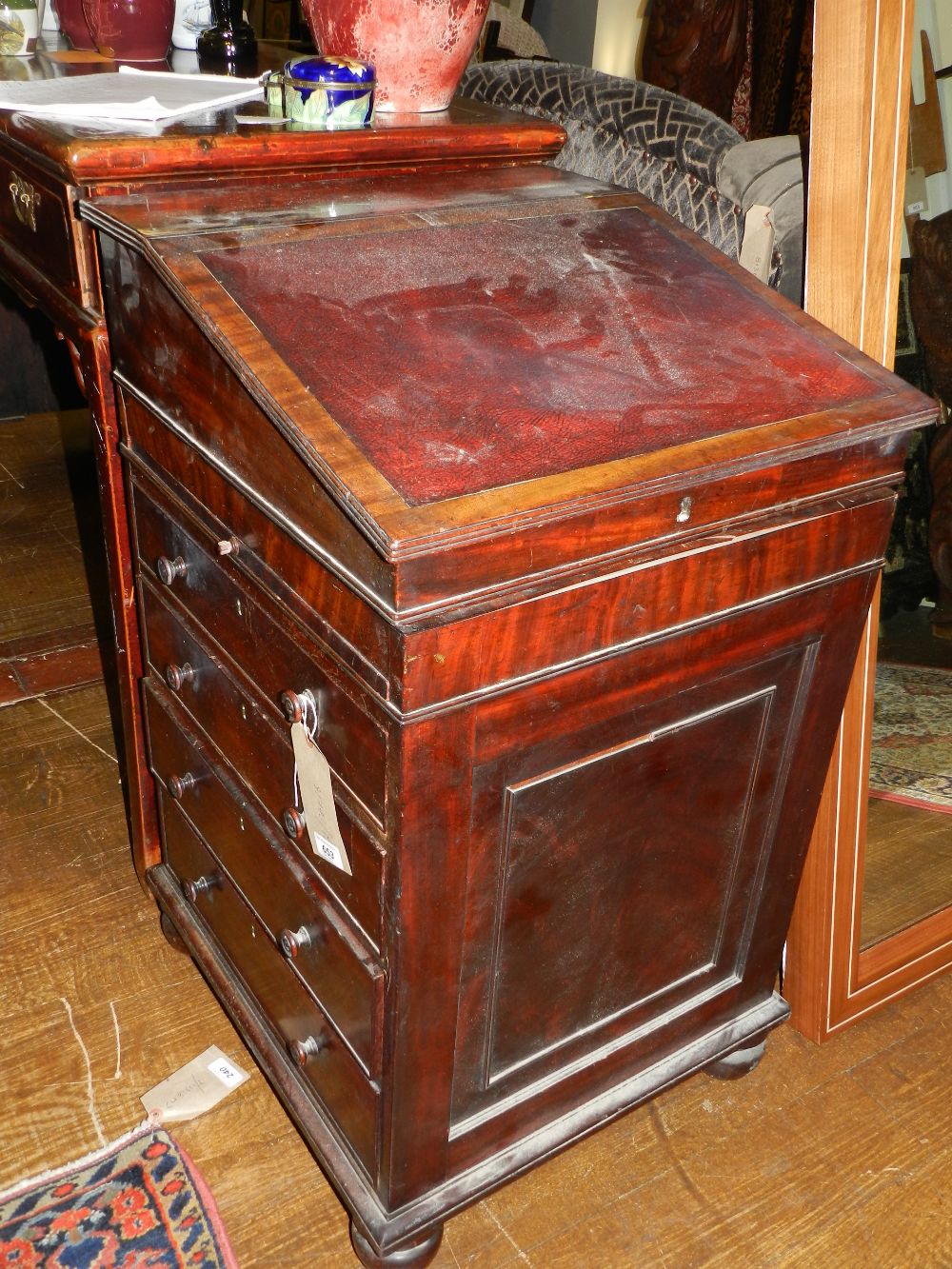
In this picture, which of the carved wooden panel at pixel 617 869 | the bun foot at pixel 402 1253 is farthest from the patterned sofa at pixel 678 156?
the bun foot at pixel 402 1253

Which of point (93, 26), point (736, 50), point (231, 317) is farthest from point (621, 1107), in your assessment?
point (736, 50)

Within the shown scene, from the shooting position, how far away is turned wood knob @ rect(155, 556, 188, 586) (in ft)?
4.90

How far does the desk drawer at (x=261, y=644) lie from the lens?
1.14 m

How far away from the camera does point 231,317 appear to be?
3.70 feet

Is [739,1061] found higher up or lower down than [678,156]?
lower down

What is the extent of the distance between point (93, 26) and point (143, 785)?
1397 millimetres

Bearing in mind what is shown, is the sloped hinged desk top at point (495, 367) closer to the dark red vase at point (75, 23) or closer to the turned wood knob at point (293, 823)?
the turned wood knob at point (293, 823)

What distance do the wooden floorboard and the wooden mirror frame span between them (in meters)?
0.23

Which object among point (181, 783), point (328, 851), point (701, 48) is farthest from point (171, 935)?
point (701, 48)

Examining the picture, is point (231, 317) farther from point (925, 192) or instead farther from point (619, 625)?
point (925, 192)

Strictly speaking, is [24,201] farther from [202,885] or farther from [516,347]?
[202,885]

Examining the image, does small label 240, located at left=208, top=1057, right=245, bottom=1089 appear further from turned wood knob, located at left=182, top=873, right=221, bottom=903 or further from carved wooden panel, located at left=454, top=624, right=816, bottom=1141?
carved wooden panel, located at left=454, top=624, right=816, bottom=1141

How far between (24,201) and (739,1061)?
1.68 meters

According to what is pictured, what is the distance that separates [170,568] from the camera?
1503 mm
